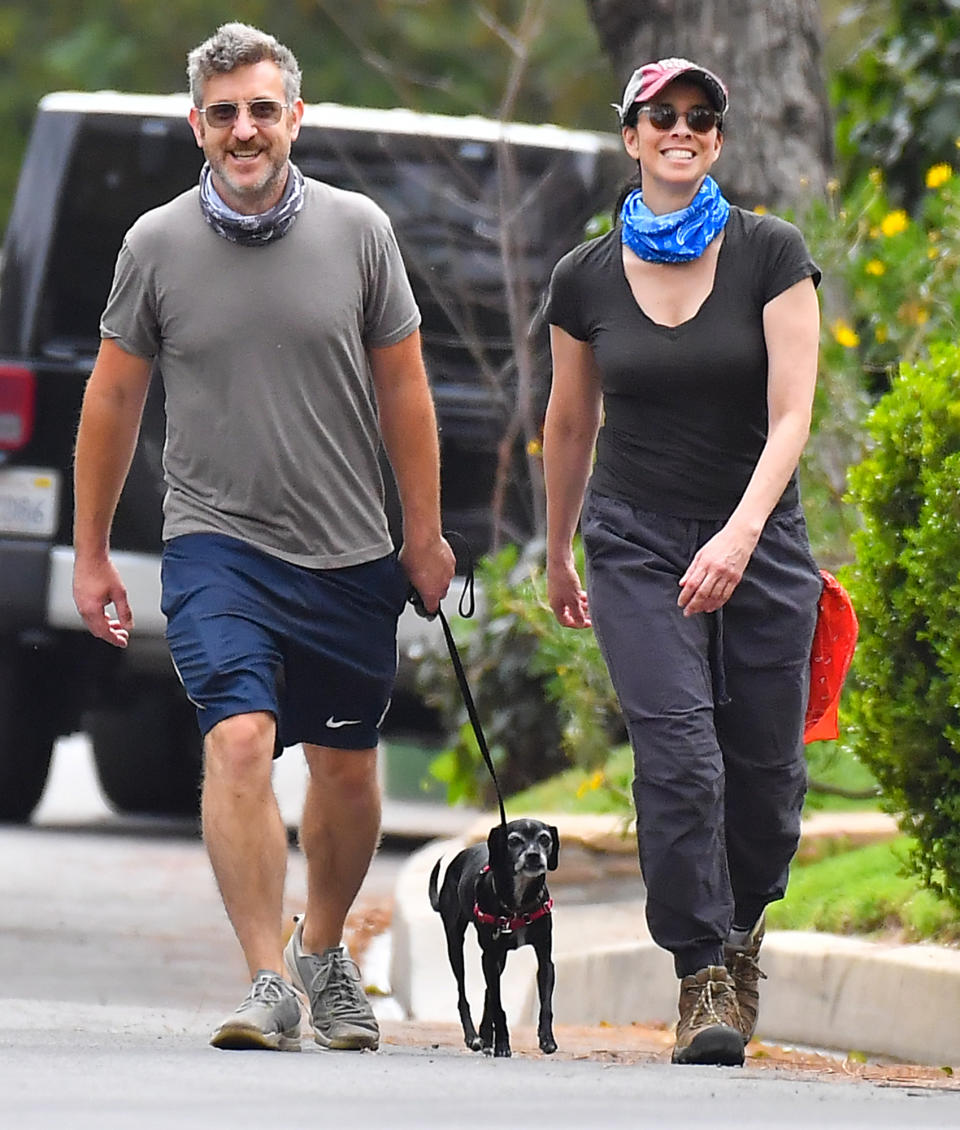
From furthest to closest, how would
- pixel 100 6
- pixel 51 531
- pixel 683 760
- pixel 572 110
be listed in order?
pixel 100 6 < pixel 572 110 < pixel 51 531 < pixel 683 760

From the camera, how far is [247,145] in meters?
5.71

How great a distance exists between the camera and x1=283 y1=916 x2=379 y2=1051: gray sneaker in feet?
18.9

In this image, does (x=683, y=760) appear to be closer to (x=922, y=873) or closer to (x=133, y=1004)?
(x=922, y=873)

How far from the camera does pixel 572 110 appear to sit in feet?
69.1

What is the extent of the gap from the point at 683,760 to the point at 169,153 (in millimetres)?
5737

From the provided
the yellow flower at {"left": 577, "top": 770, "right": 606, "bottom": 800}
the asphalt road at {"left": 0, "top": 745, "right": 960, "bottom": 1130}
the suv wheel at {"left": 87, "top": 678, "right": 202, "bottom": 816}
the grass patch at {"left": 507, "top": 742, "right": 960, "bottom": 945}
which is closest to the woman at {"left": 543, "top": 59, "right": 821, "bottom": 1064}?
the asphalt road at {"left": 0, "top": 745, "right": 960, "bottom": 1130}

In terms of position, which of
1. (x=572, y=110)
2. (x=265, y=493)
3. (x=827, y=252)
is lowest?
(x=265, y=493)

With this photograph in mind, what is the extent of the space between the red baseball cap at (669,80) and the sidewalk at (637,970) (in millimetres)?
1925

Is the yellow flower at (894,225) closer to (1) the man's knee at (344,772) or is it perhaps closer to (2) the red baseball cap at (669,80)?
(2) the red baseball cap at (669,80)

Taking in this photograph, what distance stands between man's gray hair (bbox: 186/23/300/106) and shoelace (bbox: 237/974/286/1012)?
5.62 feet

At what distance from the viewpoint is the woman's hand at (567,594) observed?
5988 millimetres

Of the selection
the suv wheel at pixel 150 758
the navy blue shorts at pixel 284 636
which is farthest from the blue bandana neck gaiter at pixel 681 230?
the suv wheel at pixel 150 758

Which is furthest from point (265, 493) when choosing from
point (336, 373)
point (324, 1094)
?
point (324, 1094)

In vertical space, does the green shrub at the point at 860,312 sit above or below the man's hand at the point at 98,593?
above
